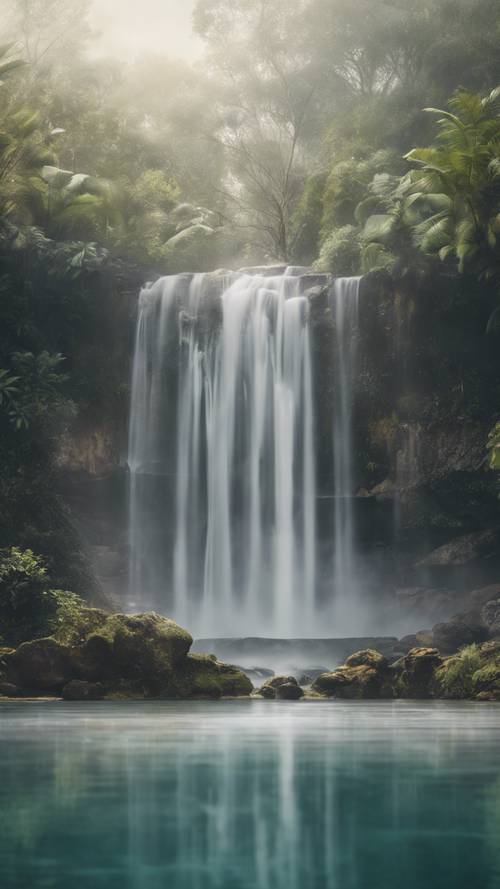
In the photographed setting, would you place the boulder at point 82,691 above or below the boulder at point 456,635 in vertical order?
below

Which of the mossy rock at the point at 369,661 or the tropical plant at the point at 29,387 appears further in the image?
the tropical plant at the point at 29,387

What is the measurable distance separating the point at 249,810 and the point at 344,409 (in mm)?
25214

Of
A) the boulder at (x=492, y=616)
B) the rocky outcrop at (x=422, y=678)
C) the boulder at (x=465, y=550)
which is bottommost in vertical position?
the rocky outcrop at (x=422, y=678)

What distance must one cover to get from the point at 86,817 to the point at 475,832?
1.33 meters

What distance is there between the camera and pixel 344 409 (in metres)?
29.4

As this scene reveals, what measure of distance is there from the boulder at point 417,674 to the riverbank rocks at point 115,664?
2148 mm

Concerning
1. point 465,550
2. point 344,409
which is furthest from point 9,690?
point 465,550

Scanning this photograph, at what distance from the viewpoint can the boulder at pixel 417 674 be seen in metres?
16.8

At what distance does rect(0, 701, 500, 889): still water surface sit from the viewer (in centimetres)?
323

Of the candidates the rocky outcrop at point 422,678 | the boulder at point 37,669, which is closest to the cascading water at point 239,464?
the rocky outcrop at point 422,678

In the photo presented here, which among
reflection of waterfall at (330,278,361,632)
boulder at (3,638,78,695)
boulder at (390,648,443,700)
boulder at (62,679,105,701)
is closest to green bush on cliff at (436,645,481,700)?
boulder at (390,648,443,700)

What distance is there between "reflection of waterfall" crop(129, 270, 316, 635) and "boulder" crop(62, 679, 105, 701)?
39.3 feet

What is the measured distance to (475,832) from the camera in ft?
12.7

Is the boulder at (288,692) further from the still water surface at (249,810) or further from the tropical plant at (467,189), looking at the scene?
the tropical plant at (467,189)
